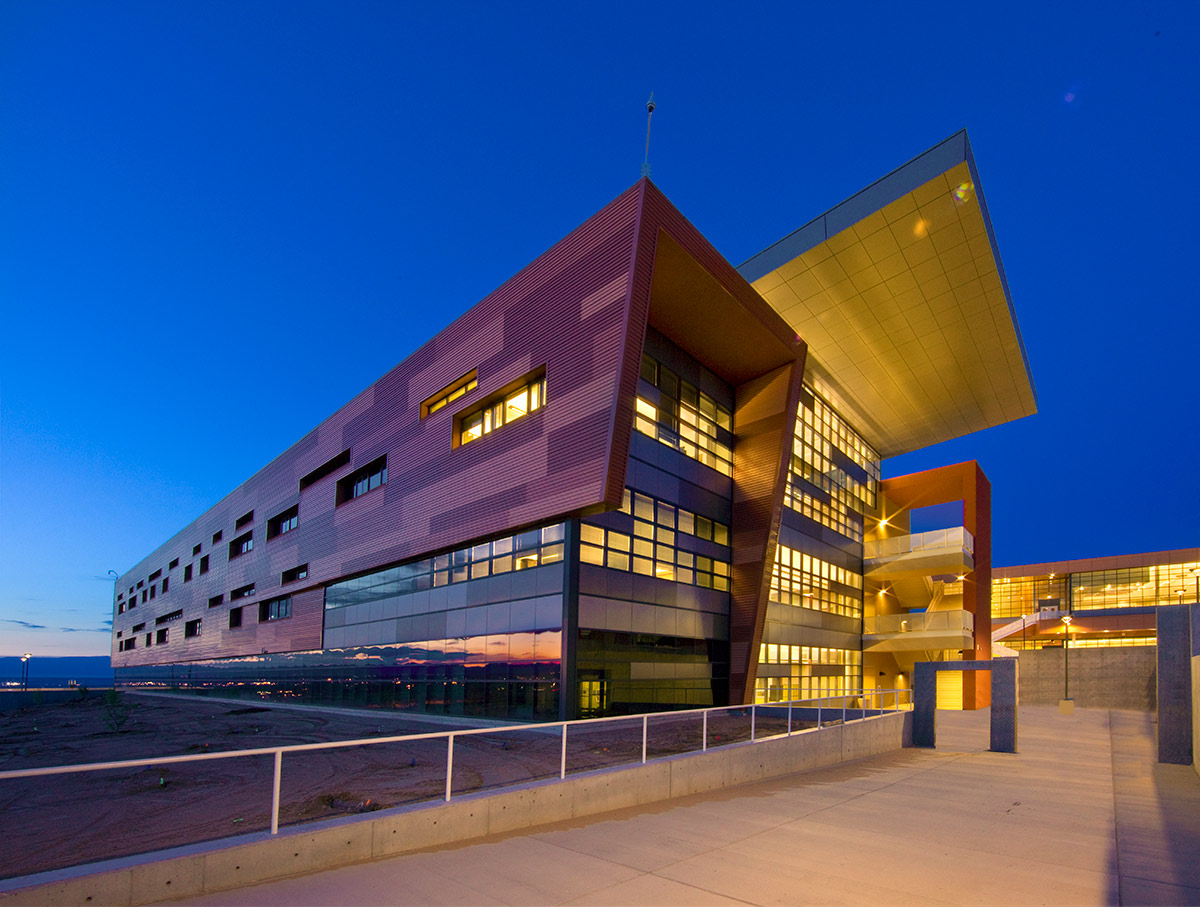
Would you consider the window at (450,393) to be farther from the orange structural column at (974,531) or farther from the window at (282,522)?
the orange structural column at (974,531)

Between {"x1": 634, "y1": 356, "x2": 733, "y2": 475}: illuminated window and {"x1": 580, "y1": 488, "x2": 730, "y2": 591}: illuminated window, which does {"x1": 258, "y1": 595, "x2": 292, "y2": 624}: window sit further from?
{"x1": 634, "y1": 356, "x2": 733, "y2": 475}: illuminated window

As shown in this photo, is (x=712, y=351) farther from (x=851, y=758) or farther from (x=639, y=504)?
(x=851, y=758)

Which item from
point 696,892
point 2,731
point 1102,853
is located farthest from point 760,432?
point 2,731

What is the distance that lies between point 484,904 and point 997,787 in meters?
11.9

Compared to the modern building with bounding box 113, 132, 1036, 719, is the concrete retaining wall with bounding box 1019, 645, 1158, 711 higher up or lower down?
lower down

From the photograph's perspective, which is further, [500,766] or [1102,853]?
[500,766]

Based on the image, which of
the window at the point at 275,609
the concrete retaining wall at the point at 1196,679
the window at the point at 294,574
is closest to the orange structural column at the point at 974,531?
the concrete retaining wall at the point at 1196,679

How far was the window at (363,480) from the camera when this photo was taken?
101ft

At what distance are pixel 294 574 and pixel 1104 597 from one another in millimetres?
66813

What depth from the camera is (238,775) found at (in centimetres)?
1378

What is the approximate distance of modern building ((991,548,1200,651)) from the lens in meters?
59.7

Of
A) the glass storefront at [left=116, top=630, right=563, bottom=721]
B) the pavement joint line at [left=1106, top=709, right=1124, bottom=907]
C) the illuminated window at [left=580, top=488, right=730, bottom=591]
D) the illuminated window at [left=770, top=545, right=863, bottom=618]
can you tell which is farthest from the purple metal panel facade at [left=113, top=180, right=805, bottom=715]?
the pavement joint line at [left=1106, top=709, right=1124, bottom=907]

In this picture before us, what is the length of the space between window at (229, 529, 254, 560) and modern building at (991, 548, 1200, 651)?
185ft

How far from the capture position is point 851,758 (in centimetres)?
1764
